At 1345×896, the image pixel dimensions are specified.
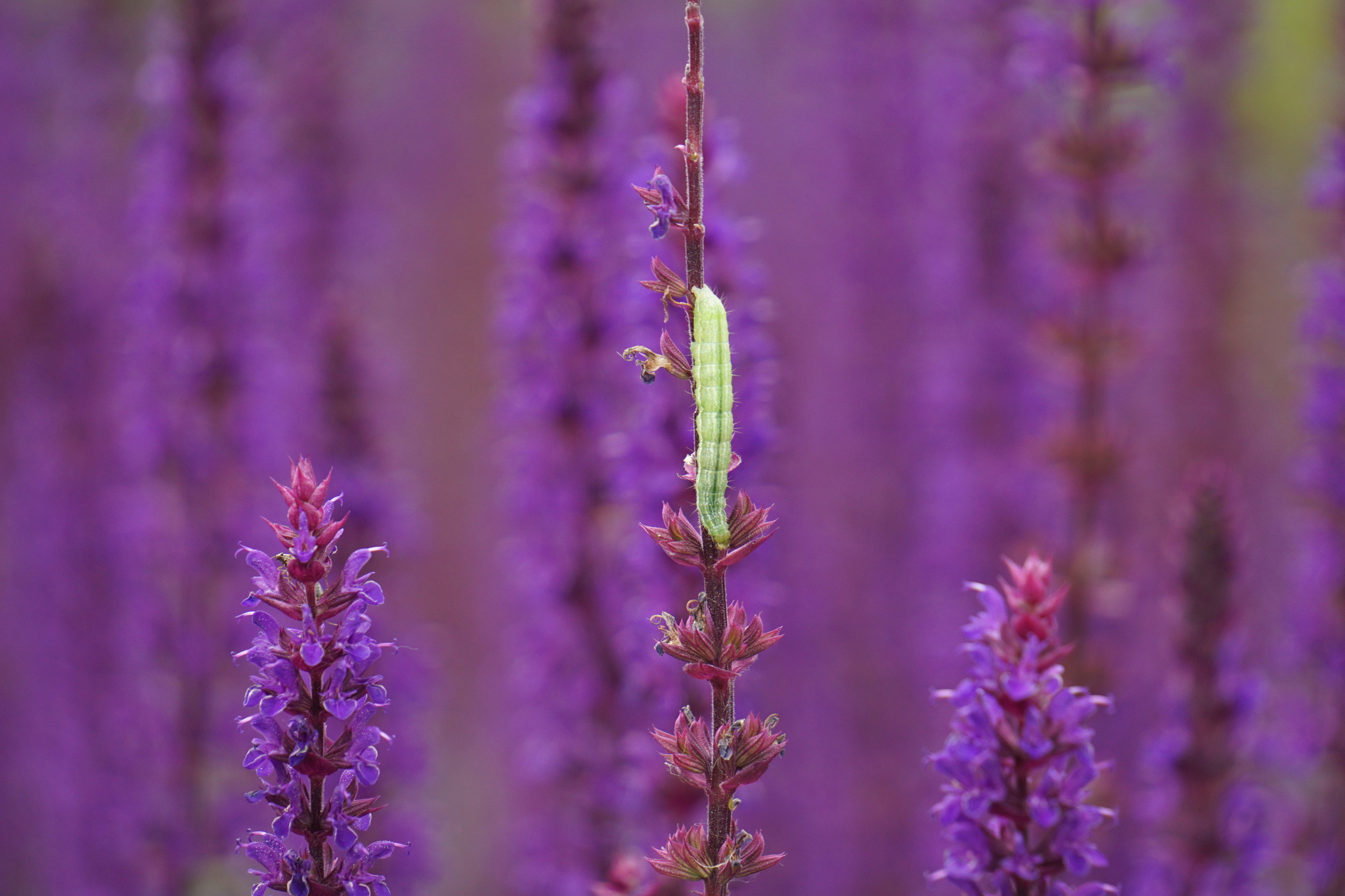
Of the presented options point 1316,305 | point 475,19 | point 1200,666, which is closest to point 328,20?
point 475,19

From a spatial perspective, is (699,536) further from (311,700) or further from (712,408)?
(311,700)

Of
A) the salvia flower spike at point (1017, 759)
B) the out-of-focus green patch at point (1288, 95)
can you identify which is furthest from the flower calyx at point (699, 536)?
the out-of-focus green patch at point (1288, 95)

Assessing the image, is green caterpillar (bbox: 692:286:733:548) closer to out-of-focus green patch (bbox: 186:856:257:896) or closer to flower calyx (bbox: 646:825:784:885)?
flower calyx (bbox: 646:825:784:885)

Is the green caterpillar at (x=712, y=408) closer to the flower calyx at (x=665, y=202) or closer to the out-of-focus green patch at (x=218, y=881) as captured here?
the flower calyx at (x=665, y=202)

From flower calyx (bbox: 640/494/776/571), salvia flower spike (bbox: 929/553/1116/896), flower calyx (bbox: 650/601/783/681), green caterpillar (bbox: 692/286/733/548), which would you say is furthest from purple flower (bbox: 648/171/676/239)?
salvia flower spike (bbox: 929/553/1116/896)

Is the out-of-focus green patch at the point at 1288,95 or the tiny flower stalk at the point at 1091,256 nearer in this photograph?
the tiny flower stalk at the point at 1091,256

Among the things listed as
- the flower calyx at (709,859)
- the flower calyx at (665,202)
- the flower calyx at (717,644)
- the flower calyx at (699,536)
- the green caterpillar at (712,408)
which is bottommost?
the flower calyx at (709,859)

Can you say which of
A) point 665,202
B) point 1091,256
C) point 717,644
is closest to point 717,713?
point 717,644
